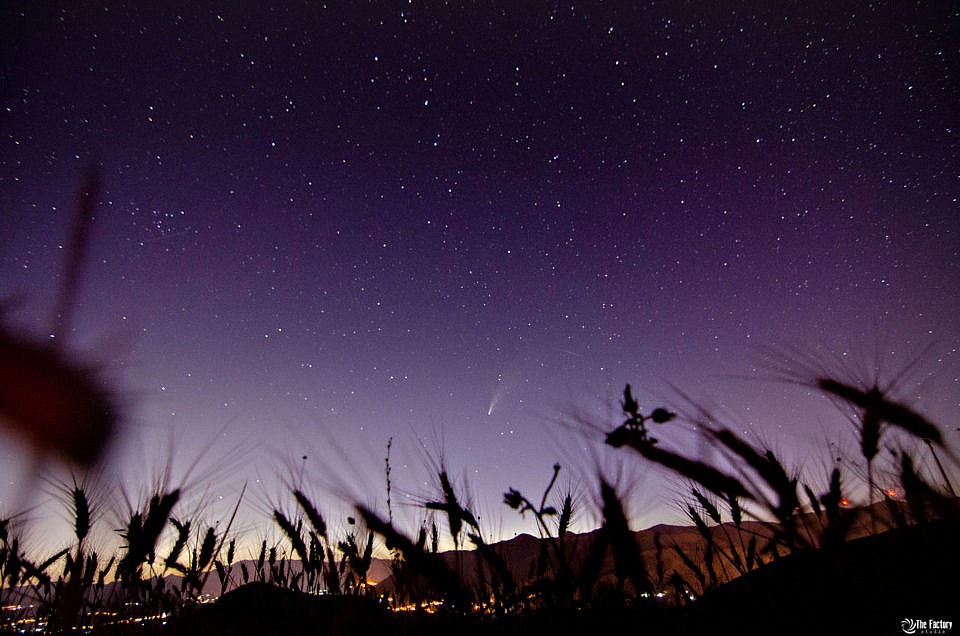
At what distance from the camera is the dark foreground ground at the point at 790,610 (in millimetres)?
2348

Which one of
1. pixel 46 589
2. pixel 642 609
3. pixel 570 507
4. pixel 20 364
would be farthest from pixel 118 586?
pixel 20 364

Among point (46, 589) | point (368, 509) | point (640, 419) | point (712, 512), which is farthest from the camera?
point (46, 589)

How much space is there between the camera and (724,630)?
2.63 m

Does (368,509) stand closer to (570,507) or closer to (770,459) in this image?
(570,507)

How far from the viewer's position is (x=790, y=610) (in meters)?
2.75

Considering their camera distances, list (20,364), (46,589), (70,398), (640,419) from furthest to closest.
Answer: (70,398)
(20,364)
(46,589)
(640,419)

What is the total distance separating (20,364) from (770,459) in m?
22.1

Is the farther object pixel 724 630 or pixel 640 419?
pixel 640 419

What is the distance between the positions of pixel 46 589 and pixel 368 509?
18.1 feet

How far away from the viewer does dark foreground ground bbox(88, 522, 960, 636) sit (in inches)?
92.4

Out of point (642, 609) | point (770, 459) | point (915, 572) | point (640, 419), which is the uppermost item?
point (640, 419)

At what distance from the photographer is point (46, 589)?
6.83m

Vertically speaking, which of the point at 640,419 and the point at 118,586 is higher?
the point at 640,419

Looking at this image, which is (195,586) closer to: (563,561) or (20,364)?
(563,561)
